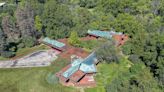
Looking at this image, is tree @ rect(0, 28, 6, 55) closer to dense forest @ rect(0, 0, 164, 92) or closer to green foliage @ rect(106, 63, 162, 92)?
dense forest @ rect(0, 0, 164, 92)

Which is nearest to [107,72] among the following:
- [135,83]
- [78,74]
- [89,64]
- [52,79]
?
[89,64]

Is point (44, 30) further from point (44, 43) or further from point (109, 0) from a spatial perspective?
point (109, 0)

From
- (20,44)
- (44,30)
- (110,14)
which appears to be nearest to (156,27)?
(110,14)

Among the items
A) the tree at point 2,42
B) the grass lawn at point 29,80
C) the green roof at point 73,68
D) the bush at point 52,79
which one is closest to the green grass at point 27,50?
the tree at point 2,42

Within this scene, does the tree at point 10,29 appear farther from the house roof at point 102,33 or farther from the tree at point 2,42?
the house roof at point 102,33

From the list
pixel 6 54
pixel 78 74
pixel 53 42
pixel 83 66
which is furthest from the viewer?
pixel 53 42

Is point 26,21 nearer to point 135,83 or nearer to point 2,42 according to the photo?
point 2,42
